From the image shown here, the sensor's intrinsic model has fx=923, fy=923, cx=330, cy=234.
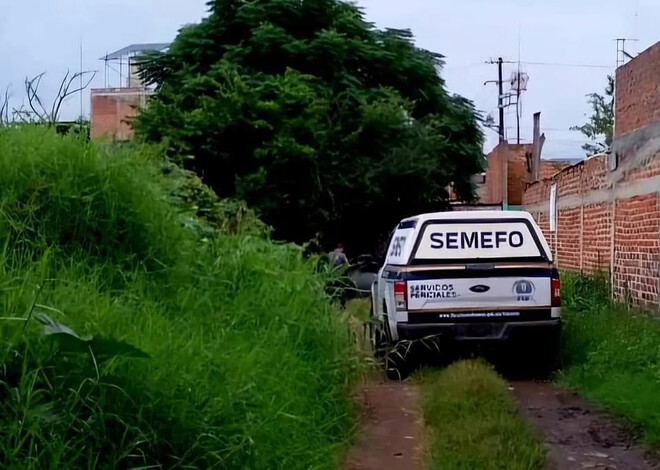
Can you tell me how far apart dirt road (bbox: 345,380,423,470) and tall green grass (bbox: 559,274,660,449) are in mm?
1721

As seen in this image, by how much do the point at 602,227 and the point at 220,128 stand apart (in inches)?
330

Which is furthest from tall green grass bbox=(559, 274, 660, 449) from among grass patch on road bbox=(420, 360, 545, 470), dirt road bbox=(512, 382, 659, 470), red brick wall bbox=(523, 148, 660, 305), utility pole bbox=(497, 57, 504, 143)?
utility pole bbox=(497, 57, 504, 143)

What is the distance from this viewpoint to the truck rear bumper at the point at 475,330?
32.3 feet

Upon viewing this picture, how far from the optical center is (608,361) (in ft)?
30.7

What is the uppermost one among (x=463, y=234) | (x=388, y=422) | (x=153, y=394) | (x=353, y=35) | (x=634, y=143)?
(x=353, y=35)

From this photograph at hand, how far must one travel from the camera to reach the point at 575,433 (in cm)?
741

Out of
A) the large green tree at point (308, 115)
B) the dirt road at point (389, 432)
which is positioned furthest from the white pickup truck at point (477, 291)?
the large green tree at point (308, 115)

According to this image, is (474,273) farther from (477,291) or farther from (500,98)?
(500,98)

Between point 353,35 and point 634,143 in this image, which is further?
point 353,35

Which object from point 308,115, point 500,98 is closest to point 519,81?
point 500,98

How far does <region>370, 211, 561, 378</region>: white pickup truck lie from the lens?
32.3ft

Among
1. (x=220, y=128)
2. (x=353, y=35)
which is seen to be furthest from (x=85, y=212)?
(x=353, y=35)

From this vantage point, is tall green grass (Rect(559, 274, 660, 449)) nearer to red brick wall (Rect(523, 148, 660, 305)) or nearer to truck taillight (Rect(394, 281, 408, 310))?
red brick wall (Rect(523, 148, 660, 305))

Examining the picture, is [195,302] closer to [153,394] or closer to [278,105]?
[153,394]
